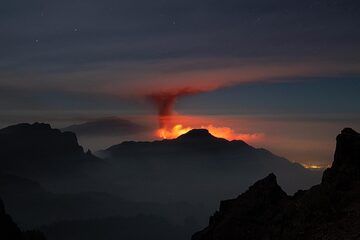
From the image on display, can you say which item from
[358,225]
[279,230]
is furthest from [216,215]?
[358,225]

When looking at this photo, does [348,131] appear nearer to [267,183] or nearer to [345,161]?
[345,161]

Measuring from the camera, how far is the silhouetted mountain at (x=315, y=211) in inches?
1164

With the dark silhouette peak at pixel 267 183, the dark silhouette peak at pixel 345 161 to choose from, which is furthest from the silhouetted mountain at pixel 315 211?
the dark silhouette peak at pixel 267 183

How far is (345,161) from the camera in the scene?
37250 mm

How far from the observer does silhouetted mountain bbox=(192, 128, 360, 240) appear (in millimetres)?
29570

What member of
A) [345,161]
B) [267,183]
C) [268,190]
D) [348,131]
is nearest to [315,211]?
[345,161]

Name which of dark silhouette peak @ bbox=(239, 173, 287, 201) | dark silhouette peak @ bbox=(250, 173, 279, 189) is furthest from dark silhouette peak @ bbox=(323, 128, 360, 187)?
dark silhouette peak @ bbox=(250, 173, 279, 189)

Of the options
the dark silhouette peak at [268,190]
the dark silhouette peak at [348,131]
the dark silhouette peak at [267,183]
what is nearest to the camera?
the dark silhouette peak at [348,131]

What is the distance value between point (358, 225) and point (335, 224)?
5.79ft

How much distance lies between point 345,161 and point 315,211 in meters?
7.27

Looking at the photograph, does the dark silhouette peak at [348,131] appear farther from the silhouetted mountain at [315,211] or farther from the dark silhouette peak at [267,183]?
the dark silhouette peak at [267,183]

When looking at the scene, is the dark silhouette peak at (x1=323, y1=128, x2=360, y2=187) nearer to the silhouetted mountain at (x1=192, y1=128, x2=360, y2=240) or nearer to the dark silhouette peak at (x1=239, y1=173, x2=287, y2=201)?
the silhouetted mountain at (x1=192, y1=128, x2=360, y2=240)

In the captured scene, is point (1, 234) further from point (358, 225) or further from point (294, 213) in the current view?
point (358, 225)

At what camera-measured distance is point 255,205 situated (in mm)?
50625
